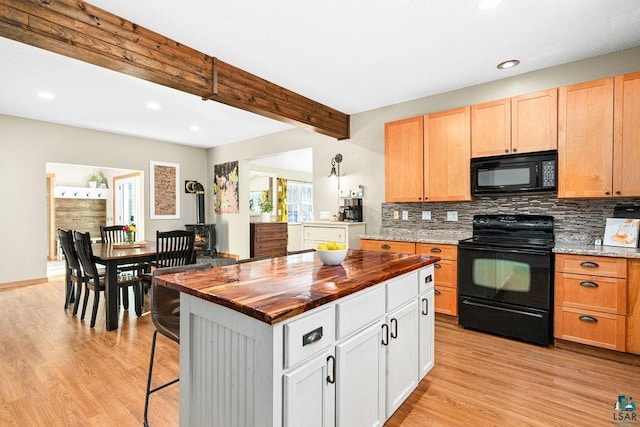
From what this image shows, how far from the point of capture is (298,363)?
1160 mm

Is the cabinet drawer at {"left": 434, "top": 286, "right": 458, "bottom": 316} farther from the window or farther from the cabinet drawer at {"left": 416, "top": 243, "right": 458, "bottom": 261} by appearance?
the window

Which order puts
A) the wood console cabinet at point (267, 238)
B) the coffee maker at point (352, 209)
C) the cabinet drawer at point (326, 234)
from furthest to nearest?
the wood console cabinet at point (267, 238) → the coffee maker at point (352, 209) → the cabinet drawer at point (326, 234)

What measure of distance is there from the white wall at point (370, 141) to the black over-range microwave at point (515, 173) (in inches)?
30.9

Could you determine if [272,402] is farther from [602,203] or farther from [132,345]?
[602,203]

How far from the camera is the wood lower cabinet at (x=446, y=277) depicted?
128 inches

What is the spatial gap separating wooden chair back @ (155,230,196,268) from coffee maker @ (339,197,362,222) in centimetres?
212

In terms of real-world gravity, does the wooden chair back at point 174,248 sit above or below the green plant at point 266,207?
below

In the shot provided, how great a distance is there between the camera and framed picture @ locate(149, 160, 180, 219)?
6453 millimetres

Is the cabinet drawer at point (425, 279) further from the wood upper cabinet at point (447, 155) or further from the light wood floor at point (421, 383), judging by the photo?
the wood upper cabinet at point (447, 155)

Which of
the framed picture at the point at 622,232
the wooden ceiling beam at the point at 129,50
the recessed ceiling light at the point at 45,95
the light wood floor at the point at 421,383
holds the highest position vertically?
the recessed ceiling light at the point at 45,95

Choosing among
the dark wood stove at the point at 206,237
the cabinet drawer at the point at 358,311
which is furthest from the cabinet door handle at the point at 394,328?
the dark wood stove at the point at 206,237

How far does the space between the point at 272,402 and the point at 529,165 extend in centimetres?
319

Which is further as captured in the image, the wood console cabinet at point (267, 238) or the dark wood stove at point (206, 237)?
the wood console cabinet at point (267, 238)

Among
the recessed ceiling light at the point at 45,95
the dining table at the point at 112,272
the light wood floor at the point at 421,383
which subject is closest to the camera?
the light wood floor at the point at 421,383
